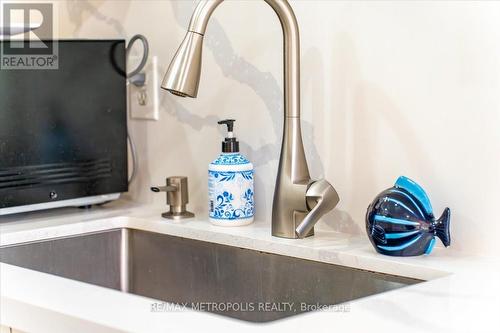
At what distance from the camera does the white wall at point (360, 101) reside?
1155 millimetres

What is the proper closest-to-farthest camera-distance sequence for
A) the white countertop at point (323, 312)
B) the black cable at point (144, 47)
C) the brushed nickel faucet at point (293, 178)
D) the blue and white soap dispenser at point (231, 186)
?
1. the white countertop at point (323, 312)
2. the brushed nickel faucet at point (293, 178)
3. the blue and white soap dispenser at point (231, 186)
4. the black cable at point (144, 47)

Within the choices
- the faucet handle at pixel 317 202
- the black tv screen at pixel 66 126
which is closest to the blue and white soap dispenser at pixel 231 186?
the faucet handle at pixel 317 202

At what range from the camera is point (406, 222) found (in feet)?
3.72

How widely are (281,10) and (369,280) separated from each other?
441mm

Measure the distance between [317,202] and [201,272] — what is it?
276 millimetres

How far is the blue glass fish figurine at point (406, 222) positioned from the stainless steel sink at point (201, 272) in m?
0.05

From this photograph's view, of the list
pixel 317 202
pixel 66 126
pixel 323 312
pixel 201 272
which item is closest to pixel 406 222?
pixel 317 202

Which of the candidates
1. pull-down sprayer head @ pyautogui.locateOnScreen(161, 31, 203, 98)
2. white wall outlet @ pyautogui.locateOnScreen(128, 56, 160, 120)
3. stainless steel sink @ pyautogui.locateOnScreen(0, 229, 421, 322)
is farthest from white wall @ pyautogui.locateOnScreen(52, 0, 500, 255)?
pull-down sprayer head @ pyautogui.locateOnScreen(161, 31, 203, 98)

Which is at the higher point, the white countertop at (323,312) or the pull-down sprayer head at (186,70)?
the pull-down sprayer head at (186,70)

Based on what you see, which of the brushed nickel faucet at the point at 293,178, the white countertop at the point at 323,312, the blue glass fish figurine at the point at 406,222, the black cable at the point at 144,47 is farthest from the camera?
the black cable at the point at 144,47

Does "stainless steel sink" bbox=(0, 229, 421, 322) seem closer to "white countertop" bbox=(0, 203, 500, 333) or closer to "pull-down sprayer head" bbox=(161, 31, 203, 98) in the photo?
"white countertop" bbox=(0, 203, 500, 333)

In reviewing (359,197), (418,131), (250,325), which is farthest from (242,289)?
(250,325)

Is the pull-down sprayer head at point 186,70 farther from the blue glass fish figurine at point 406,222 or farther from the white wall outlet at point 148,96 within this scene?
the white wall outlet at point 148,96

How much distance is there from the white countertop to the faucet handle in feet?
0.10
